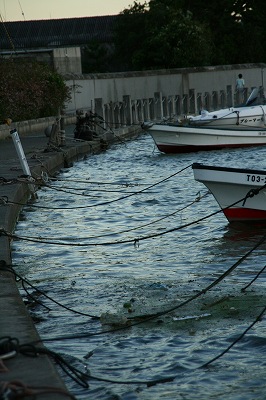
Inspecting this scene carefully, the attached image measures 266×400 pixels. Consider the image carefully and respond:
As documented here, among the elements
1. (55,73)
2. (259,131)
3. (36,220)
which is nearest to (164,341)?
(36,220)

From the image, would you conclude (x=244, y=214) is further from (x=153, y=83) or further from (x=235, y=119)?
(x=153, y=83)

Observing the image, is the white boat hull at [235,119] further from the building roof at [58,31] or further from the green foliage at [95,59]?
the building roof at [58,31]

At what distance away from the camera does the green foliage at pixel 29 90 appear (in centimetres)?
3687

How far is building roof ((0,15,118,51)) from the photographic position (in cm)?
9619

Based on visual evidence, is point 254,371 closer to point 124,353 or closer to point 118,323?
point 124,353

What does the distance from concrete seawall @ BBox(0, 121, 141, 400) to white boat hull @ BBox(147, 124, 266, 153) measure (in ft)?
7.43

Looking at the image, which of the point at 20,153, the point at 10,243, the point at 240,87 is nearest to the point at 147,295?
the point at 10,243

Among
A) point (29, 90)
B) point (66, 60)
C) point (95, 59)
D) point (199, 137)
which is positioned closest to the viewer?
point (199, 137)

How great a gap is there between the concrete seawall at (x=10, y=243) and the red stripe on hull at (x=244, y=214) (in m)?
3.50

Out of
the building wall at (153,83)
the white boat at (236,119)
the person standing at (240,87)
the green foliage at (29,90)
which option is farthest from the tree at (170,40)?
the white boat at (236,119)

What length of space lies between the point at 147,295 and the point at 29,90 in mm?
26300

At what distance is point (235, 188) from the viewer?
57.3 ft

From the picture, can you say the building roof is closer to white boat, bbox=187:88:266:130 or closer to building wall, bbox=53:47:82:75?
building wall, bbox=53:47:82:75

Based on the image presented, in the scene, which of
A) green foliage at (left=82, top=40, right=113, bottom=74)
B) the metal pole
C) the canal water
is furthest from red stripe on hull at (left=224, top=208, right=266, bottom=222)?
green foliage at (left=82, top=40, right=113, bottom=74)
